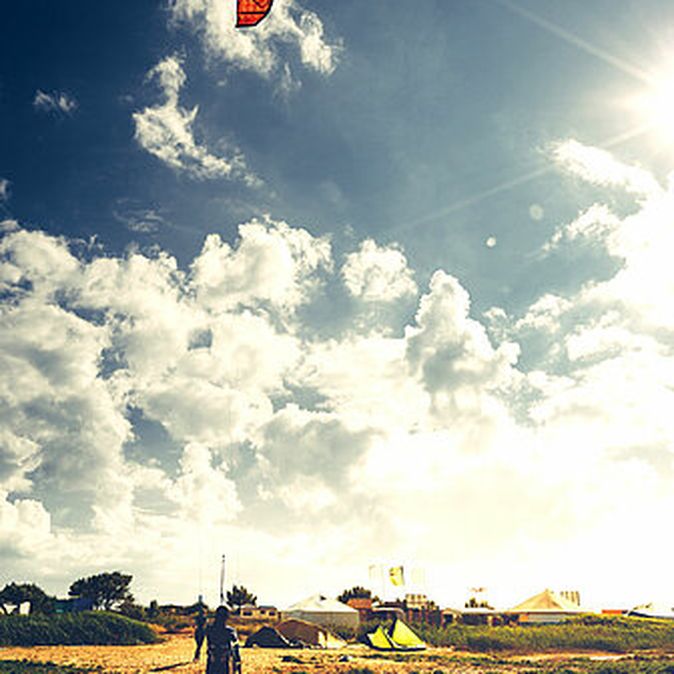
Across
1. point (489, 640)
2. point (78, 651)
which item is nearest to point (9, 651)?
point (78, 651)

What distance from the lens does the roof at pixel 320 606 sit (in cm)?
5947

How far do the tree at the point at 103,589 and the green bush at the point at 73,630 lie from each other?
1678 inches

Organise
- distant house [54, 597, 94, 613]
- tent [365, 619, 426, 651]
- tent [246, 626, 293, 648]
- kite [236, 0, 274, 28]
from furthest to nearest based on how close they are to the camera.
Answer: distant house [54, 597, 94, 613], tent [365, 619, 426, 651], tent [246, 626, 293, 648], kite [236, 0, 274, 28]

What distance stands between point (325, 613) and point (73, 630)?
86.4 ft

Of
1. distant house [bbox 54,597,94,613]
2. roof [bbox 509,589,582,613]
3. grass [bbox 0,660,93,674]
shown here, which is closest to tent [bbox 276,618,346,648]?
grass [bbox 0,660,93,674]

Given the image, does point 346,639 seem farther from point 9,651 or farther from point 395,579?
point 395,579

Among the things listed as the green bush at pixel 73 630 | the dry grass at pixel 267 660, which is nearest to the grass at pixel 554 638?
the dry grass at pixel 267 660

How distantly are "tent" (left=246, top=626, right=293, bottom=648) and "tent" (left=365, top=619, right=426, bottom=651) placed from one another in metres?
5.73

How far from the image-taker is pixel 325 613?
194ft

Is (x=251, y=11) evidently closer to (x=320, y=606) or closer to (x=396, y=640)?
(x=396, y=640)

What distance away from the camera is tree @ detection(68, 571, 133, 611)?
3191 inches

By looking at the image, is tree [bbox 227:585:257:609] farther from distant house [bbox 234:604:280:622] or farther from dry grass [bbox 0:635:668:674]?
dry grass [bbox 0:635:668:674]

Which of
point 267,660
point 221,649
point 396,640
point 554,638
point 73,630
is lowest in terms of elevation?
point 554,638

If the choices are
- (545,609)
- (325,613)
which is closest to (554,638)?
(325,613)
